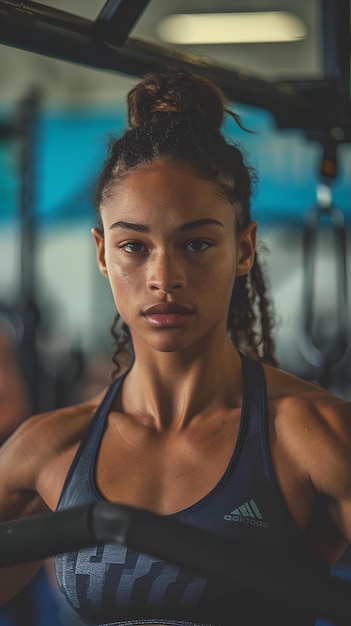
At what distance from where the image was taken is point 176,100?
2.85 feet

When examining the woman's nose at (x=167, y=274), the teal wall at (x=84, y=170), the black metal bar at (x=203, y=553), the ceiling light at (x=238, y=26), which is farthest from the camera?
the ceiling light at (x=238, y=26)

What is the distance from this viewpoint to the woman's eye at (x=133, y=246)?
0.83m

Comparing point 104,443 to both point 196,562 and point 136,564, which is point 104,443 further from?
point 196,562

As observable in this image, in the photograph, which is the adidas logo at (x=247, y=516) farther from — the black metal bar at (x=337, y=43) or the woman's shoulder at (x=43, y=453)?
the black metal bar at (x=337, y=43)

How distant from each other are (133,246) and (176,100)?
0.16 meters

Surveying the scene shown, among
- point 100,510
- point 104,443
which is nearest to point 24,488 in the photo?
point 104,443

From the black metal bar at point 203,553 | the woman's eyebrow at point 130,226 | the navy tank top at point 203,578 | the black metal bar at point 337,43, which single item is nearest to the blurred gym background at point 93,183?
the black metal bar at point 337,43

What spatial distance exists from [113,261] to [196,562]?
1.15ft

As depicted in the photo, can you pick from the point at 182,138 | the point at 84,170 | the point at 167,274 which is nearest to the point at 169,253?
the point at 167,274

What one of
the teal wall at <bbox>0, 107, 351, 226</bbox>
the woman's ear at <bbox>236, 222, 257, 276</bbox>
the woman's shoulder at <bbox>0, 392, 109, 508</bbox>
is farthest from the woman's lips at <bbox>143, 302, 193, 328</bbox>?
the teal wall at <bbox>0, 107, 351, 226</bbox>

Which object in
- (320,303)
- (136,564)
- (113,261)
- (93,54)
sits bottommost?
(320,303)

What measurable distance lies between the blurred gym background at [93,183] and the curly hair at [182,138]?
41 mm

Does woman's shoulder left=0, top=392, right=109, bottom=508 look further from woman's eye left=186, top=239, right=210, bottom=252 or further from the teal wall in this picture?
the teal wall

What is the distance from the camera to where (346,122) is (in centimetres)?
108
